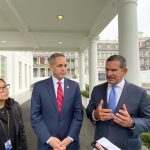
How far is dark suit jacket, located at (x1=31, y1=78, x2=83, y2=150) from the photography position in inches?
98.3

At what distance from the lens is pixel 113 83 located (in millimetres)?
2109

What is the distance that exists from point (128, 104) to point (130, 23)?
2340 millimetres

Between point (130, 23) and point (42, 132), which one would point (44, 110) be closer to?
point (42, 132)

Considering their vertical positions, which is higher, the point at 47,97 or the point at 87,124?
the point at 47,97

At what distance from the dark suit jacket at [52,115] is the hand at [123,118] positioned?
2.31 ft

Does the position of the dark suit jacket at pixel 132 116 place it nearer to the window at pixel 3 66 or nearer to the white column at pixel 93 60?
the white column at pixel 93 60

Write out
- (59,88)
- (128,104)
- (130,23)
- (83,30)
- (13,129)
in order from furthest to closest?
(83,30) < (130,23) < (59,88) < (13,129) < (128,104)

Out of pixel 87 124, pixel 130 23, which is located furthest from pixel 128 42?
pixel 87 124

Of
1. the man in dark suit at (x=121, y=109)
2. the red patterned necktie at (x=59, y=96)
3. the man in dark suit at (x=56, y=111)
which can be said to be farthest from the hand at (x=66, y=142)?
the man in dark suit at (x=121, y=109)

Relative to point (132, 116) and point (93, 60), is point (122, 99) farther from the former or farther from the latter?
point (93, 60)

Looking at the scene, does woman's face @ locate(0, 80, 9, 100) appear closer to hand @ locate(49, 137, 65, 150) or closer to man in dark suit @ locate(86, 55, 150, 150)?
hand @ locate(49, 137, 65, 150)

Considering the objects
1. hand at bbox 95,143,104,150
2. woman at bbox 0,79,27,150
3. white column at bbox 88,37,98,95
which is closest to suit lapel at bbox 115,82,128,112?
hand at bbox 95,143,104,150

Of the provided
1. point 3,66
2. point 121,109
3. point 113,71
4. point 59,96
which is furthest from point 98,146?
point 3,66

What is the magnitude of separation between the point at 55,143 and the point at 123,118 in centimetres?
84
